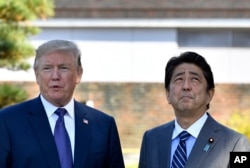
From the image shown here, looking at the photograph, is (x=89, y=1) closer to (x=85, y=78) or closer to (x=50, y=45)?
(x=85, y=78)

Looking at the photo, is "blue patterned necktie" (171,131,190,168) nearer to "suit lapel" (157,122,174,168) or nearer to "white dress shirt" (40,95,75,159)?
"suit lapel" (157,122,174,168)

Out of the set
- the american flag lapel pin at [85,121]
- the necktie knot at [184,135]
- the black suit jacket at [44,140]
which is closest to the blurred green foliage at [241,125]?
the black suit jacket at [44,140]

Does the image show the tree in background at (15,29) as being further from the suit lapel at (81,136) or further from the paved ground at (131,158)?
the suit lapel at (81,136)

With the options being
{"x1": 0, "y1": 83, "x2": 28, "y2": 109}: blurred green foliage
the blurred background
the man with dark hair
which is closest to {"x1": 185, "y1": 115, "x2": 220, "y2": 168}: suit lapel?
the man with dark hair

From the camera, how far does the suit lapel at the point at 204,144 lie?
3.78 meters

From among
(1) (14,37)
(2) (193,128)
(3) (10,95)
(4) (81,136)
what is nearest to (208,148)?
(2) (193,128)

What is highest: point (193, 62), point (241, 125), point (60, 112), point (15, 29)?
point (15, 29)

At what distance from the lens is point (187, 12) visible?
1752cm

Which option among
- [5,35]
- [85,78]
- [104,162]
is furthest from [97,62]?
[104,162]

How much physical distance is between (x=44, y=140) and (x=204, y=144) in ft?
3.17

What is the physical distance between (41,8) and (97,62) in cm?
673

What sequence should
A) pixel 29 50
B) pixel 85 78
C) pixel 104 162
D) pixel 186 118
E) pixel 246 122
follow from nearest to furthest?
pixel 186 118
pixel 104 162
pixel 29 50
pixel 246 122
pixel 85 78

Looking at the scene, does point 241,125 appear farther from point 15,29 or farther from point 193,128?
point 193,128

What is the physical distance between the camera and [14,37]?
1034 centimetres
